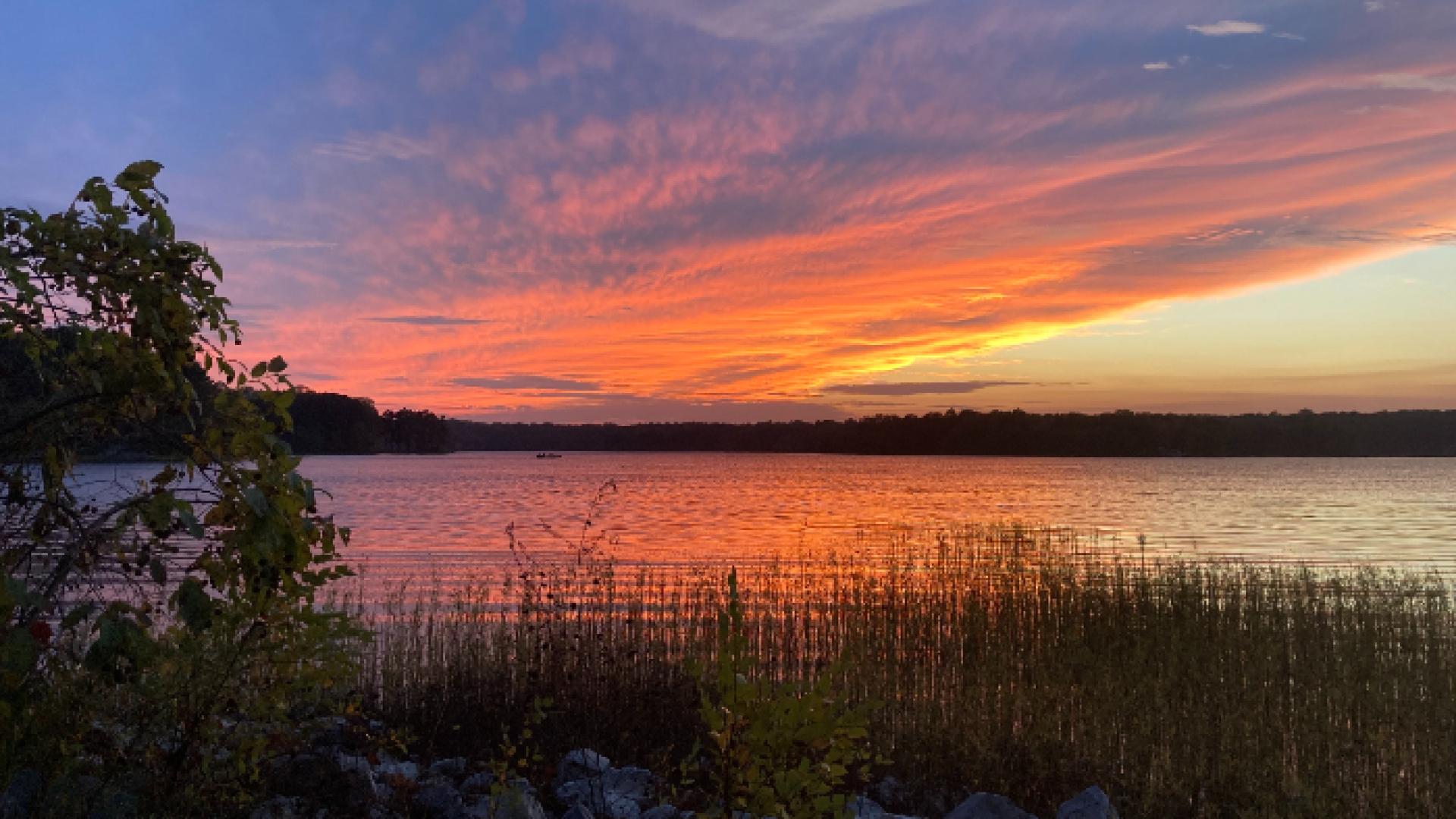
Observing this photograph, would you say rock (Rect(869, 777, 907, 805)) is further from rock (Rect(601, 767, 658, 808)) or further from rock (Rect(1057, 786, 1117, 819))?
rock (Rect(601, 767, 658, 808))

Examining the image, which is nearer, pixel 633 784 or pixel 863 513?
pixel 633 784

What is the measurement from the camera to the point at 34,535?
370 cm

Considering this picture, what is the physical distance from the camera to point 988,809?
6.32 metres

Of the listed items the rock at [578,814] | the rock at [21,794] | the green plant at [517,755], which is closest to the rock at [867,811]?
the rock at [578,814]

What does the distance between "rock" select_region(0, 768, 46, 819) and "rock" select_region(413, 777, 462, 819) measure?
2069mm

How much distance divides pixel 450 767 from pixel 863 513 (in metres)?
36.4

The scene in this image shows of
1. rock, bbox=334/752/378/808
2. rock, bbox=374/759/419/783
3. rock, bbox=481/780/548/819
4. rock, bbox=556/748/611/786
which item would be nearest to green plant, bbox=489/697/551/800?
rock, bbox=481/780/548/819

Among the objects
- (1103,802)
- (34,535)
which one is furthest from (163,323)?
(1103,802)

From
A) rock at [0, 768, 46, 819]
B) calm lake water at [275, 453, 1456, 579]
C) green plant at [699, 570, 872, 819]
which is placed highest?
green plant at [699, 570, 872, 819]

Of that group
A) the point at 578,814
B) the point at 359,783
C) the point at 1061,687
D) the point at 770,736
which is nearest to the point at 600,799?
the point at 578,814

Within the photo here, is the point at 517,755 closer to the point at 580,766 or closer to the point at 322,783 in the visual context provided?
the point at 580,766

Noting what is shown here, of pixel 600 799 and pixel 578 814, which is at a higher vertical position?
pixel 578 814

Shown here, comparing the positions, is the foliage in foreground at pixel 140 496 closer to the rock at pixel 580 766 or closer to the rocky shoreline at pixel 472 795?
the rocky shoreline at pixel 472 795

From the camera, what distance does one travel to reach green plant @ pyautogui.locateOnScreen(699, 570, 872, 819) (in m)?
3.09
